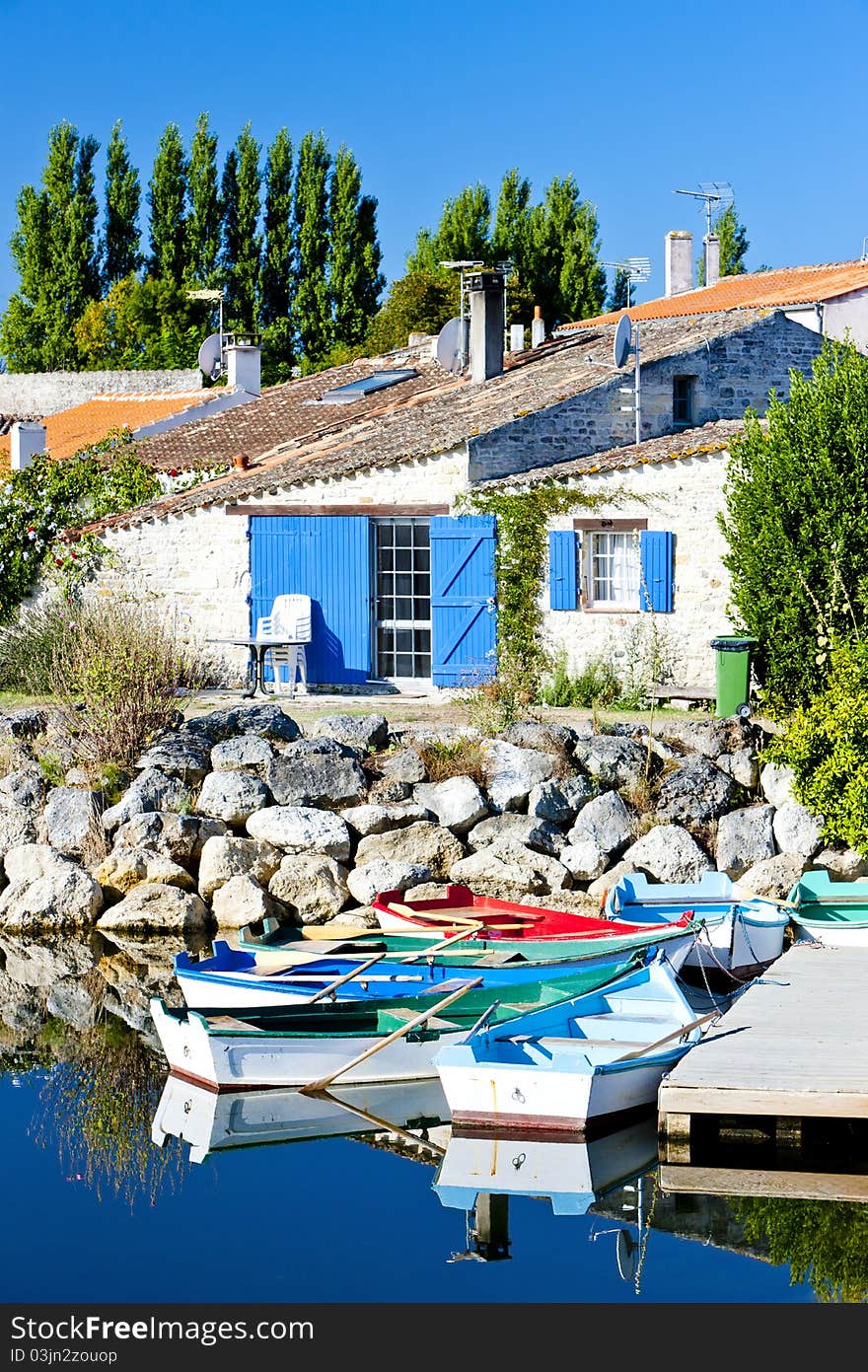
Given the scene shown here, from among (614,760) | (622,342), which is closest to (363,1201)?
(614,760)

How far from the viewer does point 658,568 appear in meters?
19.3

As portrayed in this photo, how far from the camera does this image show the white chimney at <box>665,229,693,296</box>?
37.7 meters

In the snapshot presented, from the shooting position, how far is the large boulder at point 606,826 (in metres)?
15.9

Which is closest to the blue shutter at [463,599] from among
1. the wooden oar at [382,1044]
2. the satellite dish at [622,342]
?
the satellite dish at [622,342]

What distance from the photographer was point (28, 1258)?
29.2ft

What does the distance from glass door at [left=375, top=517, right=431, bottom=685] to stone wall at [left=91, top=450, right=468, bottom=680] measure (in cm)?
43

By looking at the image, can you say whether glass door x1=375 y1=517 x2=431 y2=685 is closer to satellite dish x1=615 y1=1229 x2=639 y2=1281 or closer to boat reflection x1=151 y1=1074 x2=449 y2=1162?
boat reflection x1=151 y1=1074 x2=449 y2=1162

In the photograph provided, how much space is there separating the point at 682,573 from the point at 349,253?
34.2 meters

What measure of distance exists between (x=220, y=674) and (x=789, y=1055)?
12536mm

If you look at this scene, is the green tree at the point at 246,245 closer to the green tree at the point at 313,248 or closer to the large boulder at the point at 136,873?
the green tree at the point at 313,248

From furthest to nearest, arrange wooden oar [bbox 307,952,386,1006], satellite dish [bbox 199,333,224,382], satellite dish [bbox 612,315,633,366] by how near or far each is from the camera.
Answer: satellite dish [bbox 199,333,224,382]
satellite dish [bbox 612,315,633,366]
wooden oar [bbox 307,952,386,1006]

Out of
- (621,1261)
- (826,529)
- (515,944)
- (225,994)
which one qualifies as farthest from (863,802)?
(621,1261)

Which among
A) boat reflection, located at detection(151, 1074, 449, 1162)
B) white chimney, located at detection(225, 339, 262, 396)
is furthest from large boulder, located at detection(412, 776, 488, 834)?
white chimney, located at detection(225, 339, 262, 396)

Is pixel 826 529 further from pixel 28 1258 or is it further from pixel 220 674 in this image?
pixel 28 1258
